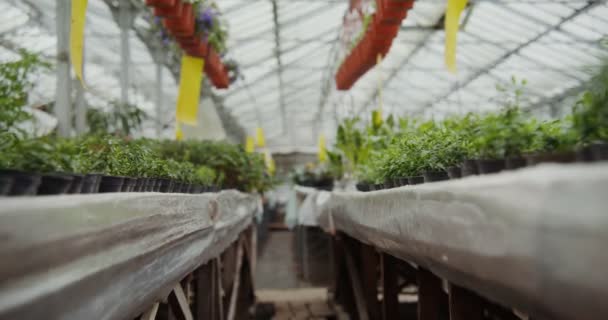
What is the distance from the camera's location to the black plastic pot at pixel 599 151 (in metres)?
0.69

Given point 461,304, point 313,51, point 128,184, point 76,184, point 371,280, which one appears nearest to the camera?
point 76,184

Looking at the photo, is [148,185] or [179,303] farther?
[179,303]

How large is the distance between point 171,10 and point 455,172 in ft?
7.33

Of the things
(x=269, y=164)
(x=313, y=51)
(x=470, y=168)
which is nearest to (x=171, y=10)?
(x=470, y=168)

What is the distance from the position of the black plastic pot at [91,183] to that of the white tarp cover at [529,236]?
0.70 metres

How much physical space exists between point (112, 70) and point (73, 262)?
35.0ft

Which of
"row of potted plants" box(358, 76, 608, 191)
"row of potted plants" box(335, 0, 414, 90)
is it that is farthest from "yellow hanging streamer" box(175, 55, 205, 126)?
"row of potted plants" box(358, 76, 608, 191)

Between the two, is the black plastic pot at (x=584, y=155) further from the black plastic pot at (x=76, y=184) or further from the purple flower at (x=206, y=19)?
the purple flower at (x=206, y=19)

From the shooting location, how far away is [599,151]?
27.3 inches

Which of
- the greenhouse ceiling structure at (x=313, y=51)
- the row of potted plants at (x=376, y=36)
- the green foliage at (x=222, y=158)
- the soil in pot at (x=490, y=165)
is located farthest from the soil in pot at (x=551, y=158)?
the greenhouse ceiling structure at (x=313, y=51)

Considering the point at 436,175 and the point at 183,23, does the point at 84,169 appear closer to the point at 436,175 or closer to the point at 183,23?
the point at 436,175

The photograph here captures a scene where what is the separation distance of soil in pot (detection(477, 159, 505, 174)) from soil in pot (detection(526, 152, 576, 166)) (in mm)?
108

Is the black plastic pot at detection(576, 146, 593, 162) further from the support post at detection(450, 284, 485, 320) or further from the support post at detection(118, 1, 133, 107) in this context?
the support post at detection(118, 1, 133, 107)

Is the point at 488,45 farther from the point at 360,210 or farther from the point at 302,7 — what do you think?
the point at 360,210
